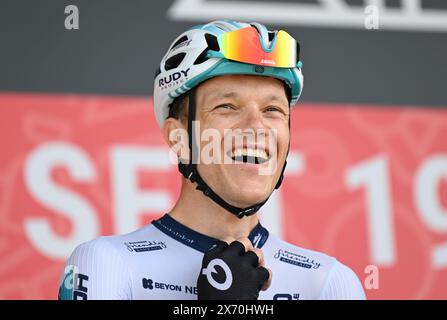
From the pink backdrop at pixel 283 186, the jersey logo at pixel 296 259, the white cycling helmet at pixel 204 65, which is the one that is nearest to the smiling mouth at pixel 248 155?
the white cycling helmet at pixel 204 65

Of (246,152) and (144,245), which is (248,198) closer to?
(246,152)

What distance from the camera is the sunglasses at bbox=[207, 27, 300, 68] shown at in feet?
12.0

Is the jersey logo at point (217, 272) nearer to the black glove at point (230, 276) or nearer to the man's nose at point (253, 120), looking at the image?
the black glove at point (230, 276)

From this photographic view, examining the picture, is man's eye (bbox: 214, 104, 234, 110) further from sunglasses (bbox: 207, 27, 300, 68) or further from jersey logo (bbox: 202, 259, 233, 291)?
jersey logo (bbox: 202, 259, 233, 291)

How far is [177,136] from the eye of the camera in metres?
3.84

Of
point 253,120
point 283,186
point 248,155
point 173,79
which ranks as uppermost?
point 173,79

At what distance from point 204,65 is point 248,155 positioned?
1.07 feet

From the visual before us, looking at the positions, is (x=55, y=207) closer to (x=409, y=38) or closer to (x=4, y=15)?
(x=4, y=15)

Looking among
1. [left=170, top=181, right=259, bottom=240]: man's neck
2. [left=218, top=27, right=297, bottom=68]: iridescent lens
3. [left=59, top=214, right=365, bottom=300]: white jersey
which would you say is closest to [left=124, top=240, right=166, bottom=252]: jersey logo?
[left=59, top=214, right=365, bottom=300]: white jersey

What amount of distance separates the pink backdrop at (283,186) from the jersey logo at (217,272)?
7.27 feet

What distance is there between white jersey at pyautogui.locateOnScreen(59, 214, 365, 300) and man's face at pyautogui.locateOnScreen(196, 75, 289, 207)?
0.21 metres

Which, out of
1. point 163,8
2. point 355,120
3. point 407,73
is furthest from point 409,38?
point 163,8

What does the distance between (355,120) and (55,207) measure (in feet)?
5.55

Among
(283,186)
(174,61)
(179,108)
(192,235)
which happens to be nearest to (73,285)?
(192,235)
